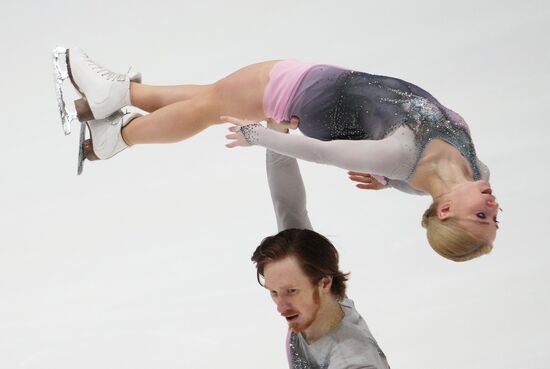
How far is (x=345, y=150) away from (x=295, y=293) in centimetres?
46

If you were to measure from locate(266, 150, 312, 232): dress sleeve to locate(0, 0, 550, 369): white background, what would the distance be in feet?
2.63

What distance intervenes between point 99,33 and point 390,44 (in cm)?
153

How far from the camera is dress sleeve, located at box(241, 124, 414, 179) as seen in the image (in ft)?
10.3

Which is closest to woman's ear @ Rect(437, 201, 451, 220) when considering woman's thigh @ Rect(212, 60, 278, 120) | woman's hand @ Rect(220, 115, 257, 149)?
woman's hand @ Rect(220, 115, 257, 149)

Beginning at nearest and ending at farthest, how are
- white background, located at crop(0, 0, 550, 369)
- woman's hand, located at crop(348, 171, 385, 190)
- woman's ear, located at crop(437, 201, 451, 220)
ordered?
woman's ear, located at crop(437, 201, 451, 220) → woman's hand, located at crop(348, 171, 385, 190) → white background, located at crop(0, 0, 550, 369)

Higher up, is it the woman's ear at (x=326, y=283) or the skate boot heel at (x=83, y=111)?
the skate boot heel at (x=83, y=111)

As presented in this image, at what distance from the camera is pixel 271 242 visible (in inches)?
121

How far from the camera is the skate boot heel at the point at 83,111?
381 centimetres

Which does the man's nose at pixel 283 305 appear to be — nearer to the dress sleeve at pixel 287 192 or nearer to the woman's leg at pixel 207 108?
the dress sleeve at pixel 287 192

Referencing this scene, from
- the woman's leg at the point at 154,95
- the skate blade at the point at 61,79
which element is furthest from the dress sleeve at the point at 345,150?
the skate blade at the point at 61,79

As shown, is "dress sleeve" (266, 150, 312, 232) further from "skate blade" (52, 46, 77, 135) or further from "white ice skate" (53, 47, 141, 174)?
"skate blade" (52, 46, 77, 135)

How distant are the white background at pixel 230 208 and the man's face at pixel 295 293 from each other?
102 cm

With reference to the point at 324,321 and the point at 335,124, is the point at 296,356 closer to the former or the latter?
the point at 324,321

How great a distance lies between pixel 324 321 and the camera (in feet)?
9.91
